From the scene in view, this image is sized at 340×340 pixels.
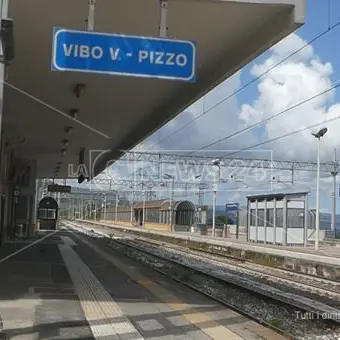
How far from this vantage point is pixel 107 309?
32.9 feet

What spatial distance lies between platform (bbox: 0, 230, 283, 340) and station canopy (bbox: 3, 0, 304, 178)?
471cm

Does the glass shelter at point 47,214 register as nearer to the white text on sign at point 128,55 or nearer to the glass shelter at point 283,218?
the glass shelter at point 283,218

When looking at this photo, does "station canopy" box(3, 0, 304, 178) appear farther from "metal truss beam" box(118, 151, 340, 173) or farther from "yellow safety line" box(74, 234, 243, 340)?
"metal truss beam" box(118, 151, 340, 173)

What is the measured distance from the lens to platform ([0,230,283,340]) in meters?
8.21

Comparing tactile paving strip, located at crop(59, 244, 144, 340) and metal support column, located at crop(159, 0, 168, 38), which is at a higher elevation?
metal support column, located at crop(159, 0, 168, 38)

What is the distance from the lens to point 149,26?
10211mm

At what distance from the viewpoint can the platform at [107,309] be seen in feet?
26.9

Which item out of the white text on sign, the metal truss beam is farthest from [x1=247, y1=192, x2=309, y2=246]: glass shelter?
the white text on sign

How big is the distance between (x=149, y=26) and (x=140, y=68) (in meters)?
3.03

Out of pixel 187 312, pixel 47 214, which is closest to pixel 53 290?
pixel 187 312

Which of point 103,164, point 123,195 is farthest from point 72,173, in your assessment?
point 123,195

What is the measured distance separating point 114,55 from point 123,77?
6377mm

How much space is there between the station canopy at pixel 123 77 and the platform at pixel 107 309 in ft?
15.5

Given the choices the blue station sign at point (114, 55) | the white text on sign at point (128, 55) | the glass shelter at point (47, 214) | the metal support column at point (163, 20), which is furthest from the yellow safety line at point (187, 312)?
the glass shelter at point (47, 214)
